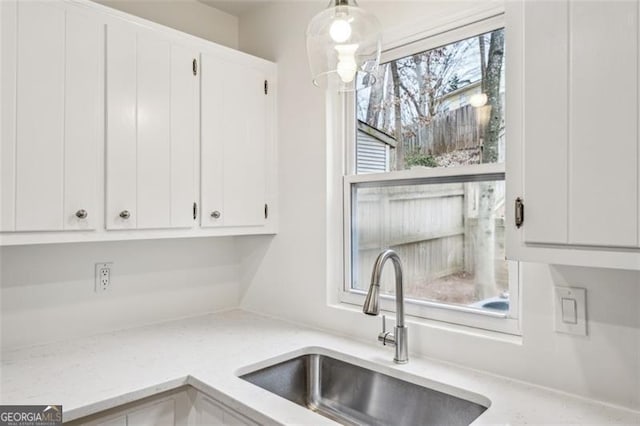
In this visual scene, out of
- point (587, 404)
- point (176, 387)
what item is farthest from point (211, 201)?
point (587, 404)

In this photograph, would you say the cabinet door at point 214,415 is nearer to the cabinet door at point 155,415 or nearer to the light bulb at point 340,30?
the cabinet door at point 155,415

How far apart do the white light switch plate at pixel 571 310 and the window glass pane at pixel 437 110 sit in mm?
475

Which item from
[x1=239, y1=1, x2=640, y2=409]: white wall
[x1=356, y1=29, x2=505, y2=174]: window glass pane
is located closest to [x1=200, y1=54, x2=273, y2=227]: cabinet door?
[x1=239, y1=1, x2=640, y2=409]: white wall

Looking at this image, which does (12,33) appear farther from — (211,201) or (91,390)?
(91,390)

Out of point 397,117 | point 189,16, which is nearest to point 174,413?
point 397,117

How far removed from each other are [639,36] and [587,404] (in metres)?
0.94

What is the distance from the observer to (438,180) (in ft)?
5.19

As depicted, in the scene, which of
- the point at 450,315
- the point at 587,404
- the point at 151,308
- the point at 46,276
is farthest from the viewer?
the point at 151,308

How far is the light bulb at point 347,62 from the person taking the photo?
3.61 feet

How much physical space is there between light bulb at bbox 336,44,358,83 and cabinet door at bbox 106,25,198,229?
0.84m

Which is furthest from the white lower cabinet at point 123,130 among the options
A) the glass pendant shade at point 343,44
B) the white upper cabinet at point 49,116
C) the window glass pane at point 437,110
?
the glass pendant shade at point 343,44

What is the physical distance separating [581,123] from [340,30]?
0.60 meters

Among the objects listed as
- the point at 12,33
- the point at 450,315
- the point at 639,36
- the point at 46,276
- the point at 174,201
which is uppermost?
the point at 12,33

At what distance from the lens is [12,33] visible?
1.32 metres
